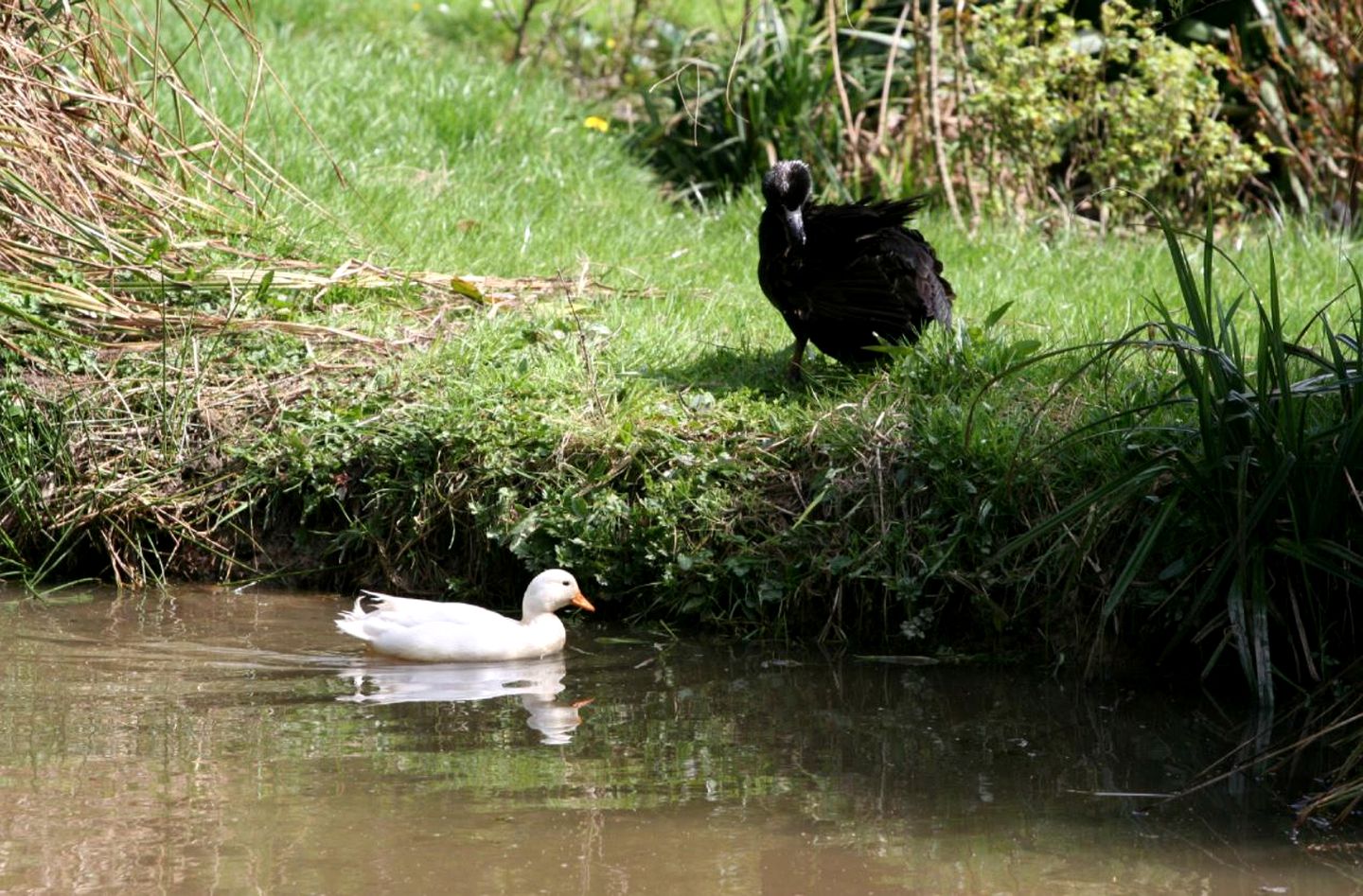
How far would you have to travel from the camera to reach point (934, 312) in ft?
19.6

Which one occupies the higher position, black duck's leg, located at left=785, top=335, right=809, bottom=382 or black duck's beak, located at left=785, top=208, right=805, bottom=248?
black duck's beak, located at left=785, top=208, right=805, bottom=248

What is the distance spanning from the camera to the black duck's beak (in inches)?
229

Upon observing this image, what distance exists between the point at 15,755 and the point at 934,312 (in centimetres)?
347

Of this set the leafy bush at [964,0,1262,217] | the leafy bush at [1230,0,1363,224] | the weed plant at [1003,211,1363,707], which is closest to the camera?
the weed plant at [1003,211,1363,707]

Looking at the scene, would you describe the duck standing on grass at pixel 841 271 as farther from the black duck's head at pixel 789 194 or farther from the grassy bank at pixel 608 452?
the grassy bank at pixel 608 452

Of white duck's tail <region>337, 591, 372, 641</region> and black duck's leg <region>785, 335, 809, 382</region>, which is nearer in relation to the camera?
white duck's tail <region>337, 591, 372, 641</region>

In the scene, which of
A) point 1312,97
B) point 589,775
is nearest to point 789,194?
point 589,775

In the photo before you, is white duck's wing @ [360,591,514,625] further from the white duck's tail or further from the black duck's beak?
the black duck's beak

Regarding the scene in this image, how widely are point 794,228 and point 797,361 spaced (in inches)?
19.3

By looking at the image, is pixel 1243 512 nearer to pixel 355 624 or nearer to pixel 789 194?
pixel 789 194

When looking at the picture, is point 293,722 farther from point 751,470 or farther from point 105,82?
point 105,82

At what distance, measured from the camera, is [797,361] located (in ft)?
19.6

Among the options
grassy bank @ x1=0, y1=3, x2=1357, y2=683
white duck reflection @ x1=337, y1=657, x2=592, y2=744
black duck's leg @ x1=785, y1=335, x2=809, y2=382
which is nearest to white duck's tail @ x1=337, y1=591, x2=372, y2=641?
white duck reflection @ x1=337, y1=657, x2=592, y2=744

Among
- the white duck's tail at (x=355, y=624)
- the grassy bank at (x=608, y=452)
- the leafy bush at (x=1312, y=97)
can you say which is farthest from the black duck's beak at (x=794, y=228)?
the leafy bush at (x=1312, y=97)
